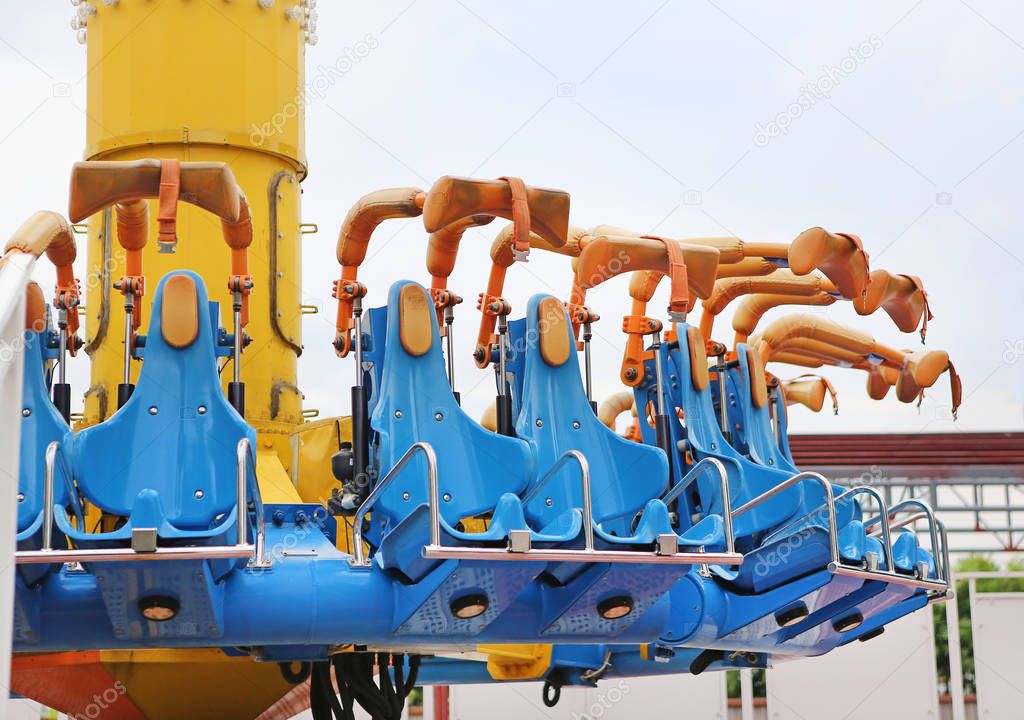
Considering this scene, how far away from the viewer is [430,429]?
9180 mm

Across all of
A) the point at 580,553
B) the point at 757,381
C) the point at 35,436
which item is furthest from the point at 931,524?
the point at 35,436

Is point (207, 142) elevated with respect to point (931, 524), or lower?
elevated

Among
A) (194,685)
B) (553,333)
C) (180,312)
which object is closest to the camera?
(180,312)

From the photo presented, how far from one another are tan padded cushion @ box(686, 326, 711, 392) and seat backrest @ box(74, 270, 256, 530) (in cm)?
413

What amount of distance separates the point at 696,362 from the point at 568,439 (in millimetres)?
2167

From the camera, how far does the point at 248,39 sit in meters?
13.0

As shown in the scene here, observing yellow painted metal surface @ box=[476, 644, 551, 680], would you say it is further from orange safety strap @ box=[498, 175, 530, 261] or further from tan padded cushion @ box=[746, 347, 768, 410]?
orange safety strap @ box=[498, 175, 530, 261]

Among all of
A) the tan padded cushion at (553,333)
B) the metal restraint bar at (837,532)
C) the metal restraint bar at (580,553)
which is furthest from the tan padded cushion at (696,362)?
the metal restraint bar at (580,553)

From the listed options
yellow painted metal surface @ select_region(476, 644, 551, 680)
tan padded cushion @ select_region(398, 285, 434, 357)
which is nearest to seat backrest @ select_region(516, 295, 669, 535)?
tan padded cushion @ select_region(398, 285, 434, 357)

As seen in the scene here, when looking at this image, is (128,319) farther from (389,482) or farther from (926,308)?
(926,308)

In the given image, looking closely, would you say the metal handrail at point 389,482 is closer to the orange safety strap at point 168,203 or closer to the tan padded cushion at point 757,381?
the orange safety strap at point 168,203

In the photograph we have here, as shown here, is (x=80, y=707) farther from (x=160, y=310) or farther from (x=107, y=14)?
(x=107, y=14)

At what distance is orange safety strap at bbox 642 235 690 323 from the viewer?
9938 mm

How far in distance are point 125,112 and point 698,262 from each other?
541cm
